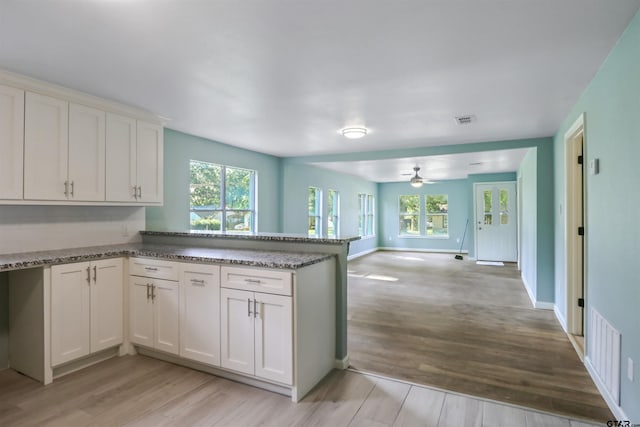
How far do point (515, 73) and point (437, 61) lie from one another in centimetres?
70

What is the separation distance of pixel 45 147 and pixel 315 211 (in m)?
Result: 5.64

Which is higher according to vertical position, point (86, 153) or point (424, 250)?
point (86, 153)

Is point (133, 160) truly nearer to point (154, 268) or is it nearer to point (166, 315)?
point (154, 268)

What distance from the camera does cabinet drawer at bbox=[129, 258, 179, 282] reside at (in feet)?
→ 9.25

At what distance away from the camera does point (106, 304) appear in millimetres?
2939

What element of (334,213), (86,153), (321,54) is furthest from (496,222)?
(86,153)

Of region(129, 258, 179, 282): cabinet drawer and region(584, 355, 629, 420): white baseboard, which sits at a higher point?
region(129, 258, 179, 282): cabinet drawer

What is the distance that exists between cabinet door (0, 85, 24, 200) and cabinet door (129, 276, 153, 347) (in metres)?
1.09

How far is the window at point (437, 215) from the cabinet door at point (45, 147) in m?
9.92

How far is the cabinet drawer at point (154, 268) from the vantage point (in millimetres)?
2820

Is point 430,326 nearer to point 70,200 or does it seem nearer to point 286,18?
point 286,18

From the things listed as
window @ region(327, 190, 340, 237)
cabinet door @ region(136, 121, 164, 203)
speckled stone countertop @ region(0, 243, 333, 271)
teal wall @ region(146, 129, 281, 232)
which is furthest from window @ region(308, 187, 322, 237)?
speckled stone countertop @ region(0, 243, 333, 271)

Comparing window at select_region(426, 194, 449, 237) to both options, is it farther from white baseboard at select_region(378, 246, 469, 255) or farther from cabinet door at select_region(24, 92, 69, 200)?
cabinet door at select_region(24, 92, 69, 200)

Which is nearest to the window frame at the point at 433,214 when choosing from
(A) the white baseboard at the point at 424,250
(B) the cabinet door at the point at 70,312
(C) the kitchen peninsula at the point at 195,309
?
(A) the white baseboard at the point at 424,250
